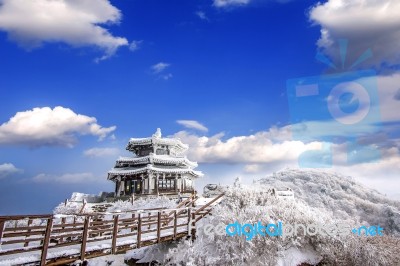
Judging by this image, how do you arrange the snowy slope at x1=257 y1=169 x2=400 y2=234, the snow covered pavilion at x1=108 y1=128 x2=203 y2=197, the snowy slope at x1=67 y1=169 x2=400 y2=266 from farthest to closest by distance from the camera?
→ the snowy slope at x1=257 y1=169 x2=400 y2=234 < the snow covered pavilion at x1=108 y1=128 x2=203 y2=197 < the snowy slope at x1=67 y1=169 x2=400 y2=266

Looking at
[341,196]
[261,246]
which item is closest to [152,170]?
[261,246]

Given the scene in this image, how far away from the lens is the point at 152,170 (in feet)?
140

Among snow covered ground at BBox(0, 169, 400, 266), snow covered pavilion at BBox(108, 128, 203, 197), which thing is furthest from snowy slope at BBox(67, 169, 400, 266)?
snow covered pavilion at BBox(108, 128, 203, 197)

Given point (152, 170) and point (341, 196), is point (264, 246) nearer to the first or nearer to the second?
point (152, 170)

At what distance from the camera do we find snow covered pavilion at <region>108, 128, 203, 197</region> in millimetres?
43594

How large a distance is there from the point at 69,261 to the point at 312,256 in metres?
14.3

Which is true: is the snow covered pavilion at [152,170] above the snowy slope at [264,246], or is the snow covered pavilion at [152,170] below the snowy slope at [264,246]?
above

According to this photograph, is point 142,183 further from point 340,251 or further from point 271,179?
point 271,179

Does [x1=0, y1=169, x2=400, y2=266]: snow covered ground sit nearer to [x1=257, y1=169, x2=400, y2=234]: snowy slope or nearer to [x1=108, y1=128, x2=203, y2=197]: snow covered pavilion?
[x1=108, y1=128, x2=203, y2=197]: snow covered pavilion

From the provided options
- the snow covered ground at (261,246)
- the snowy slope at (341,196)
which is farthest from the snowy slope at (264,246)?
the snowy slope at (341,196)

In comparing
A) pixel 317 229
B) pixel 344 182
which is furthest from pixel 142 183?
pixel 344 182

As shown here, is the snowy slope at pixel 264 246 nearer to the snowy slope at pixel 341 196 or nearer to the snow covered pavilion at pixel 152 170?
the snow covered pavilion at pixel 152 170

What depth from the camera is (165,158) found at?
4484 cm

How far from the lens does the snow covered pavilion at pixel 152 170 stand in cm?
4359
